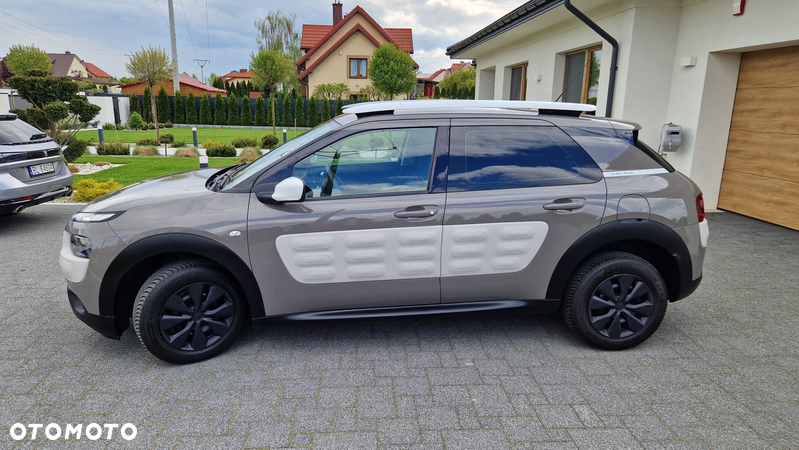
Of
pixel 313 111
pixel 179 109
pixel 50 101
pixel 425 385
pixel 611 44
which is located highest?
pixel 611 44

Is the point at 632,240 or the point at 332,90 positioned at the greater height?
the point at 332,90

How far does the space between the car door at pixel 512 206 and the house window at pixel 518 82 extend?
9866mm

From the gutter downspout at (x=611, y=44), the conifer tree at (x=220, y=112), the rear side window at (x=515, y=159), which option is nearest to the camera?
the rear side window at (x=515, y=159)

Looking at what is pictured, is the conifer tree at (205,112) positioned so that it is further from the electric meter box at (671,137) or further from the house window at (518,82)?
the electric meter box at (671,137)

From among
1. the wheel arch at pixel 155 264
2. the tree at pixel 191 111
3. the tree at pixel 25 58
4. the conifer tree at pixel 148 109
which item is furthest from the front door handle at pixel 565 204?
the tree at pixel 25 58

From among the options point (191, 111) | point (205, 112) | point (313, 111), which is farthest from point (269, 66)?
point (191, 111)

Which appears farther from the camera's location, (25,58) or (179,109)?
(25,58)

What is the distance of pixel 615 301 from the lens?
3.53m

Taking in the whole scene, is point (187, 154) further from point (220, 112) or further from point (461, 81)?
point (461, 81)

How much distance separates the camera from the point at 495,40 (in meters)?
12.8

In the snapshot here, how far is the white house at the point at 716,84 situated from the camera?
6.57 m

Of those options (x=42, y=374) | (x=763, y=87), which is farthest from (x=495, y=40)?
(x=42, y=374)

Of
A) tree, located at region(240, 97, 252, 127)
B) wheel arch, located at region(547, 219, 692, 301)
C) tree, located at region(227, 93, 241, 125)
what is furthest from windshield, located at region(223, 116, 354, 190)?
tree, located at region(227, 93, 241, 125)

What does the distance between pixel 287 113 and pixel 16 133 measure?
27.9 metres
